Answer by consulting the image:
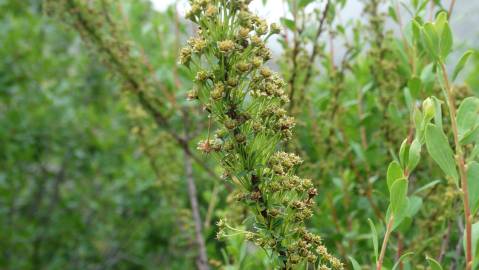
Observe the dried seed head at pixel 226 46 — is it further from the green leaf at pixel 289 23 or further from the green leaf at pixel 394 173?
the green leaf at pixel 289 23

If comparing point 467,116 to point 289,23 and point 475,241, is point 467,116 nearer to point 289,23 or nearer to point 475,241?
point 475,241

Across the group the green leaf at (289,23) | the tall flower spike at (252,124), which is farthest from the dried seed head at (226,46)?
the green leaf at (289,23)

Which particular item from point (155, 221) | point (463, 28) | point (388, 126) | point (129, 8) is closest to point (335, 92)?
point (388, 126)

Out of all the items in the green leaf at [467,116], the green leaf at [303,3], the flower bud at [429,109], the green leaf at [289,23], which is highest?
the green leaf at [303,3]

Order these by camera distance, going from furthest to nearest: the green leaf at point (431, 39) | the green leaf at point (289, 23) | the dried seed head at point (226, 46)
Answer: the green leaf at point (289, 23) → the green leaf at point (431, 39) → the dried seed head at point (226, 46)

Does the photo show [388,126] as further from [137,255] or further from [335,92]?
[137,255]

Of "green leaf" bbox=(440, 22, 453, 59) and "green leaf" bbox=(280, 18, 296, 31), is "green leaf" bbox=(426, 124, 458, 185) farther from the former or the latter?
"green leaf" bbox=(280, 18, 296, 31)
